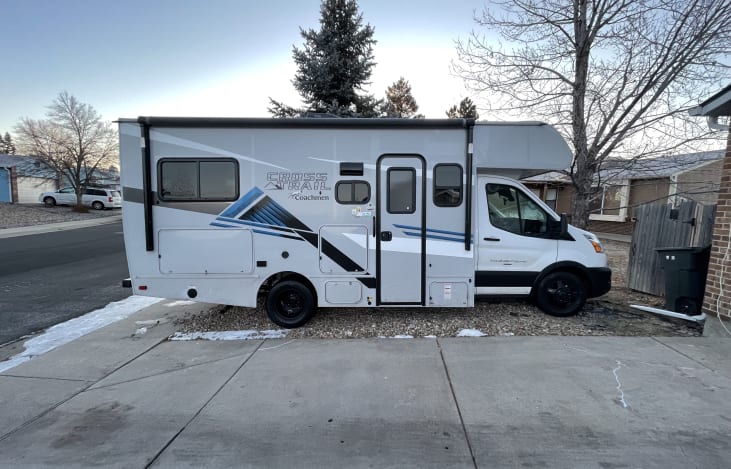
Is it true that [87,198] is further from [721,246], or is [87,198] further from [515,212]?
[721,246]

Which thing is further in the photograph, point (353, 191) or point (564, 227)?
point (564, 227)

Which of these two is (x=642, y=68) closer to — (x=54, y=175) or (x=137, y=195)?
(x=137, y=195)

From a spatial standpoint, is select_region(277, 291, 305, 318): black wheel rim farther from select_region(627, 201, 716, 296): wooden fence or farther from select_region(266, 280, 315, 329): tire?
select_region(627, 201, 716, 296): wooden fence

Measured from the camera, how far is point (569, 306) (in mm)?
5398

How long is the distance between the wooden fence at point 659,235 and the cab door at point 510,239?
253 centimetres

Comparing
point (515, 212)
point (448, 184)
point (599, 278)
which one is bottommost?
point (599, 278)

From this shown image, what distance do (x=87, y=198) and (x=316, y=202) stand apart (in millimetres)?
33779

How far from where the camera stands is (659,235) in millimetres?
6578

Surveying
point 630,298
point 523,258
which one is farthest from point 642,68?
point 523,258

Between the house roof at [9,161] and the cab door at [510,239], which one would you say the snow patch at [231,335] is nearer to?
the cab door at [510,239]

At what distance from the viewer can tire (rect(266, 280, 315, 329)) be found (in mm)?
5102

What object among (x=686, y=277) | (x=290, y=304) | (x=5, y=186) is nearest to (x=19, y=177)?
(x=5, y=186)

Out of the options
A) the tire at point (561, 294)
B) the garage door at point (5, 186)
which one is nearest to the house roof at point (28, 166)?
the garage door at point (5, 186)

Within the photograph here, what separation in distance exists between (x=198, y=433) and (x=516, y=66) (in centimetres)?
825
